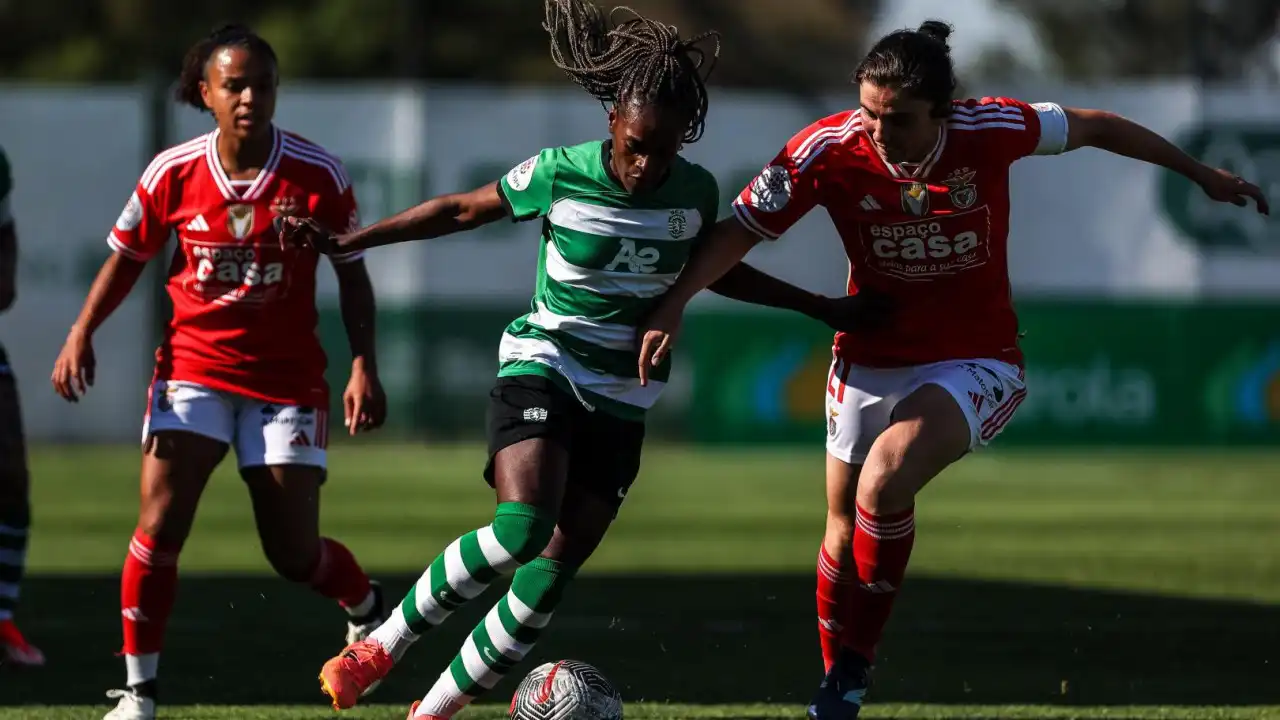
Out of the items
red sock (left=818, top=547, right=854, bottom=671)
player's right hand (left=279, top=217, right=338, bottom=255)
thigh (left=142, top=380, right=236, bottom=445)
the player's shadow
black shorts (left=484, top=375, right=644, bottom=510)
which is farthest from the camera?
the player's shadow

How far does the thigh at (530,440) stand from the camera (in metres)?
5.85

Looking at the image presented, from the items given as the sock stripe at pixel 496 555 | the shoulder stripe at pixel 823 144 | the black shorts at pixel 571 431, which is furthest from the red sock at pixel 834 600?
the sock stripe at pixel 496 555

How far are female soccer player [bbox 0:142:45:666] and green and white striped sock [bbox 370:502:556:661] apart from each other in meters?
2.44

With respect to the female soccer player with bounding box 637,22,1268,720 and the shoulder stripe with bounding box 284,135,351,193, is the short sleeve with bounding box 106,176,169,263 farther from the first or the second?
the female soccer player with bounding box 637,22,1268,720

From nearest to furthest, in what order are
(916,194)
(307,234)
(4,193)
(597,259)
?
(597,259)
(307,234)
(916,194)
(4,193)

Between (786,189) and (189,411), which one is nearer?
(786,189)

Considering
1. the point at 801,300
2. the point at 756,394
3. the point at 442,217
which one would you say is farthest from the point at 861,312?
the point at 756,394

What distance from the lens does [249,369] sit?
684 cm

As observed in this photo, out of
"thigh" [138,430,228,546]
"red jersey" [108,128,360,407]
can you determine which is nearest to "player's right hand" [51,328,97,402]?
"red jersey" [108,128,360,407]

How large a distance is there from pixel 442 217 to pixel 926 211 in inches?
59.8

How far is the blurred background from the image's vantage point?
10.3 m

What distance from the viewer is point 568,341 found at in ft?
20.0

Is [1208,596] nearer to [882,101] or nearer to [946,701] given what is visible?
[946,701]

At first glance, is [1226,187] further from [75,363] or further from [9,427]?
[9,427]
